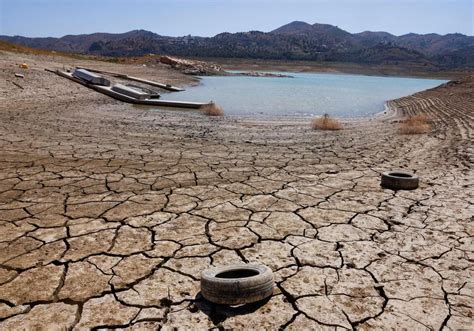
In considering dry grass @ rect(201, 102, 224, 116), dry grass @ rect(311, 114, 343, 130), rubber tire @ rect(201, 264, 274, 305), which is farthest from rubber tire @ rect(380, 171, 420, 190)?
dry grass @ rect(201, 102, 224, 116)

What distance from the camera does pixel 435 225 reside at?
3.83m

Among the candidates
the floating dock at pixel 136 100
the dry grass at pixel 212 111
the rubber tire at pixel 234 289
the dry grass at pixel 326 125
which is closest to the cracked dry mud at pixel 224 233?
the rubber tire at pixel 234 289

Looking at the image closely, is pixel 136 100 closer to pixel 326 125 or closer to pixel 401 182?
pixel 326 125

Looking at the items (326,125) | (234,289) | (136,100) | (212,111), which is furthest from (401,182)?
(136,100)

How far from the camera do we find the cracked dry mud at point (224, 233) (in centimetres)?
249

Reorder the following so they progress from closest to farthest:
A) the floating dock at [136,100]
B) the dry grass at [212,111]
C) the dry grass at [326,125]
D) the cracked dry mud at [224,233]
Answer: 1. the cracked dry mud at [224,233]
2. the dry grass at [326,125]
3. the dry grass at [212,111]
4. the floating dock at [136,100]

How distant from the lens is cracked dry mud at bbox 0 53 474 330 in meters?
2.49

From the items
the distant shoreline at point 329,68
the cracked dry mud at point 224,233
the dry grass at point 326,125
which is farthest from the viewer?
the distant shoreline at point 329,68

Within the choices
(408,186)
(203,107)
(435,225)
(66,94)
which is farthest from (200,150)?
(66,94)

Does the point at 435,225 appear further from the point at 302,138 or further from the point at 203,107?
the point at 203,107

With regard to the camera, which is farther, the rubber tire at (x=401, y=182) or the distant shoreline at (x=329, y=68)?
the distant shoreline at (x=329, y=68)

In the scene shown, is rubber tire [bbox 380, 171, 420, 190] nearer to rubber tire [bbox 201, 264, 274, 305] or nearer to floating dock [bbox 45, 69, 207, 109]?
rubber tire [bbox 201, 264, 274, 305]

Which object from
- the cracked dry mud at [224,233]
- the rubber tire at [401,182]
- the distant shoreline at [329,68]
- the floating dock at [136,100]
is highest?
the distant shoreline at [329,68]

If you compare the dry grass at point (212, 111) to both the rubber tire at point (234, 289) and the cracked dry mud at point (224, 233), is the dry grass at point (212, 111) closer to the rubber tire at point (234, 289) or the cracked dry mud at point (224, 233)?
the cracked dry mud at point (224, 233)
